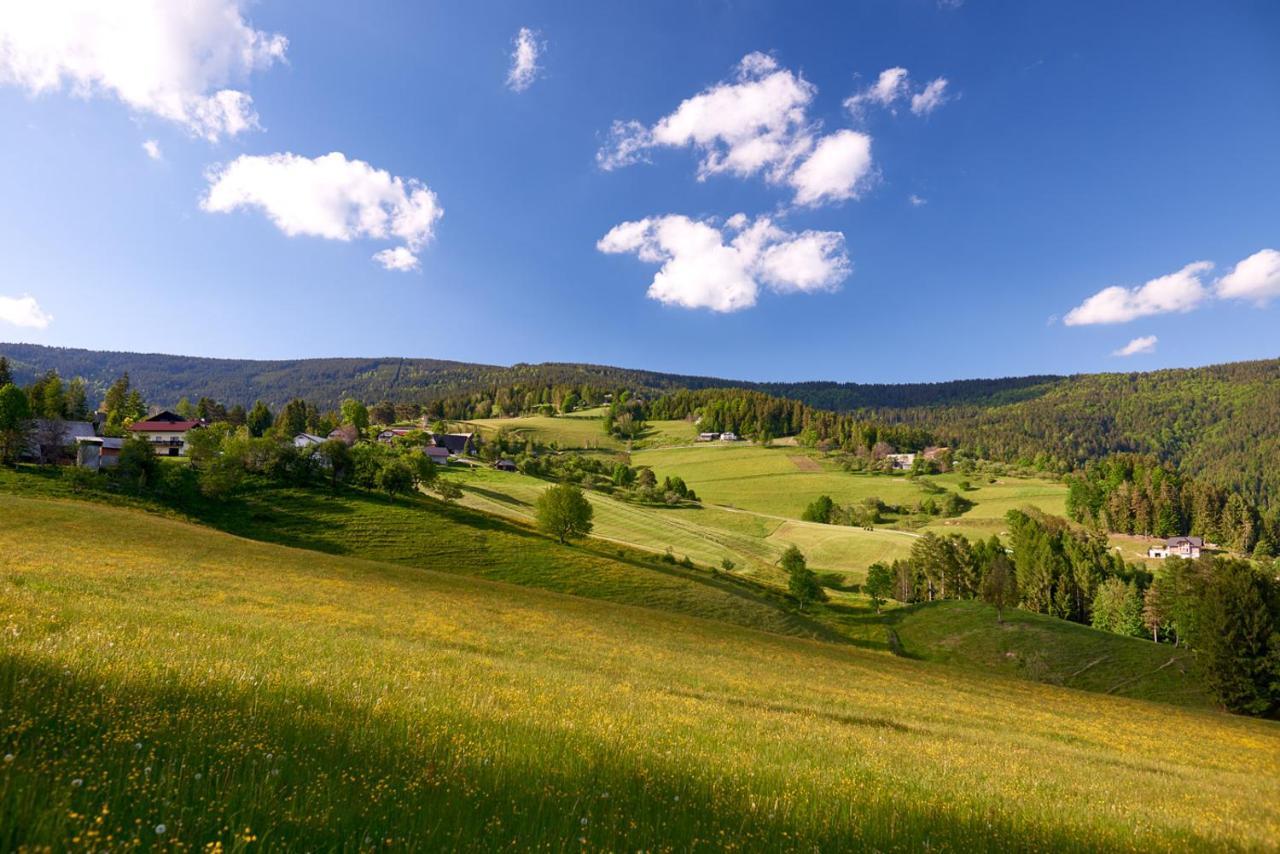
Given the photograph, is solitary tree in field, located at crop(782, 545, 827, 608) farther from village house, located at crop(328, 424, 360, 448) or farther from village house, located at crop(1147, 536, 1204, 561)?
village house, located at crop(328, 424, 360, 448)

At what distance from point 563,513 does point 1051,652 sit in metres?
61.1

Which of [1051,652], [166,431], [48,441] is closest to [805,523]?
[1051,652]

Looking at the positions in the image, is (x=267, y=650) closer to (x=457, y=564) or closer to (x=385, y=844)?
(x=385, y=844)

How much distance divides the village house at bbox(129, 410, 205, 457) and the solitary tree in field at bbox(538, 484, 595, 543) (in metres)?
87.2

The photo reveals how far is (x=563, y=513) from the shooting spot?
81.2 metres

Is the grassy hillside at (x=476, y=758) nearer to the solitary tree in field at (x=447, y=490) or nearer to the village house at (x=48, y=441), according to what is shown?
the solitary tree in field at (x=447, y=490)

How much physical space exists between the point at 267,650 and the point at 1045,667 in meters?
74.8

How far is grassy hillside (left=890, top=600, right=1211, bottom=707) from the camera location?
5780 cm

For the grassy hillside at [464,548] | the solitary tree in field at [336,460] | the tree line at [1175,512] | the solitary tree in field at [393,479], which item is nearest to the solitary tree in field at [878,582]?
the grassy hillside at [464,548]

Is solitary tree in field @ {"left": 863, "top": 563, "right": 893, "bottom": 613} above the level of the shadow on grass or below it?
below

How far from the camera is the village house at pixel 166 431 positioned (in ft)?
414

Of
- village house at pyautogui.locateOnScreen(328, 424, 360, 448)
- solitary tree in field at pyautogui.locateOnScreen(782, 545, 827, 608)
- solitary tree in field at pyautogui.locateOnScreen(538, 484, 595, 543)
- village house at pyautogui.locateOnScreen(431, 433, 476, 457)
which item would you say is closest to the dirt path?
solitary tree in field at pyautogui.locateOnScreen(782, 545, 827, 608)

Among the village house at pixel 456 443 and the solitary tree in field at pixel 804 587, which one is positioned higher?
the village house at pixel 456 443

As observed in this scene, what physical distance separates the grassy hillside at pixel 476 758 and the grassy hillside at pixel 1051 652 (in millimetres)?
45375
